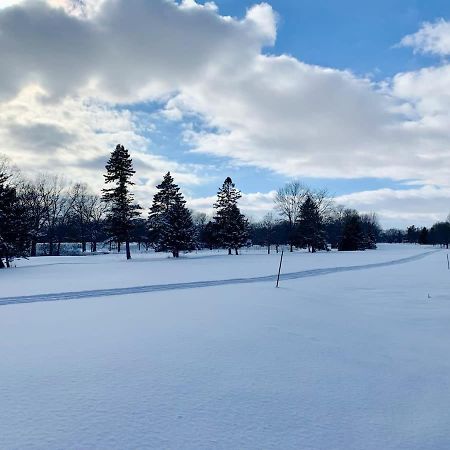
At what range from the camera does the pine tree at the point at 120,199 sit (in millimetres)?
41688

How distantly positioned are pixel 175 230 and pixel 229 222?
10.1 m

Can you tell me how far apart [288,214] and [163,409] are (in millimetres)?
61932

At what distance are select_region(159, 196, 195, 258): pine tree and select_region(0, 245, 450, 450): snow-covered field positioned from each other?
108 feet

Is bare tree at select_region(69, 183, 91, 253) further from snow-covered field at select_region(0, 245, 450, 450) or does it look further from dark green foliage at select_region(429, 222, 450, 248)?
dark green foliage at select_region(429, 222, 450, 248)

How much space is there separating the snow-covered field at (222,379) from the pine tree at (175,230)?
3283 centimetres

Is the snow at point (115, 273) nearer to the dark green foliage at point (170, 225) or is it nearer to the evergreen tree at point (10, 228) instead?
the evergreen tree at point (10, 228)

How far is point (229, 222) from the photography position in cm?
5138

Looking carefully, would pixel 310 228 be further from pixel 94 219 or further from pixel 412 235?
pixel 412 235

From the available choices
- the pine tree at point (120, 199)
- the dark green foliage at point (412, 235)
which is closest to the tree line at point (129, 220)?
the pine tree at point (120, 199)

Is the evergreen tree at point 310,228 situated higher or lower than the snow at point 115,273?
higher

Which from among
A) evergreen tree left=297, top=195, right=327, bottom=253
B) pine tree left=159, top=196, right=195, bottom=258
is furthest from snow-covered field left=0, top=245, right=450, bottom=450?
evergreen tree left=297, top=195, right=327, bottom=253

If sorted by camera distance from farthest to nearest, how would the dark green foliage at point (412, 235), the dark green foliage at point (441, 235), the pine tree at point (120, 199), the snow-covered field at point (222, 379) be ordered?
the dark green foliage at point (412, 235) < the dark green foliage at point (441, 235) < the pine tree at point (120, 199) < the snow-covered field at point (222, 379)

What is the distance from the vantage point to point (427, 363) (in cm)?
639

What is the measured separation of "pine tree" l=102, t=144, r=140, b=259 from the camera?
41688 millimetres
